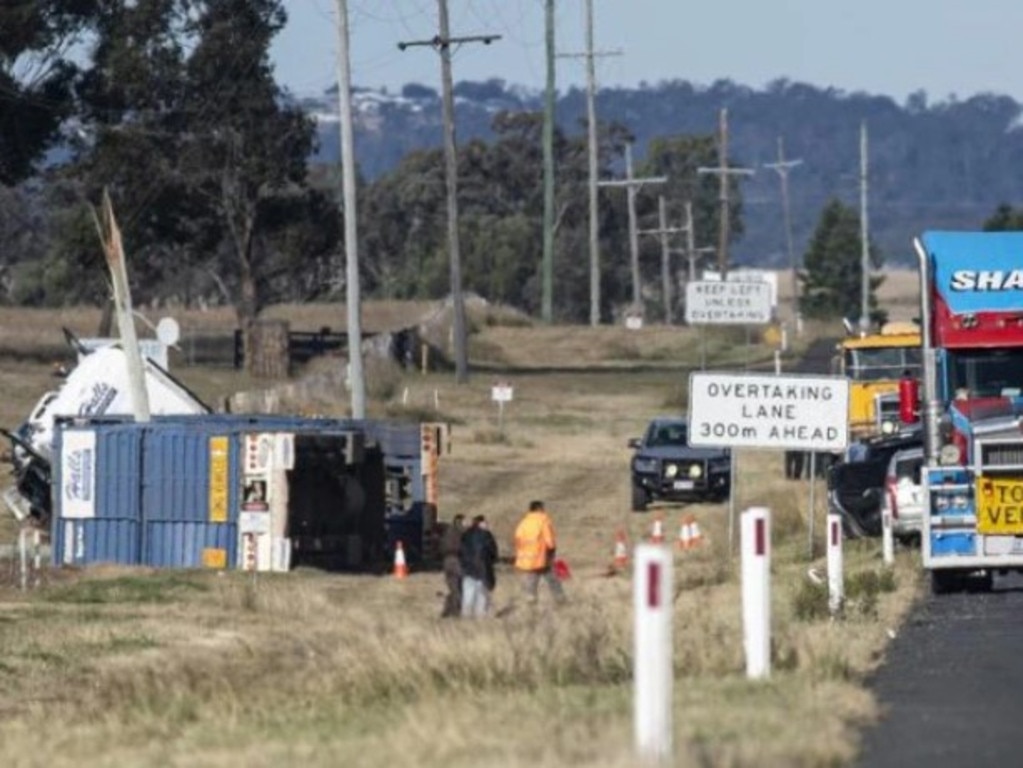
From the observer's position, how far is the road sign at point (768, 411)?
2864 centimetres

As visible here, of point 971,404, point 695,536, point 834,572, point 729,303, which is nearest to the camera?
point 834,572

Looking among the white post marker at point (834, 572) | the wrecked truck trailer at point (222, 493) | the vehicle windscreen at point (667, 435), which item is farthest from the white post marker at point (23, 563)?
the white post marker at point (834, 572)

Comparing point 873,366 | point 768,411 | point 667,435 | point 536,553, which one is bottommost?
point 536,553

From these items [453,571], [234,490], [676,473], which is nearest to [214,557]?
[234,490]

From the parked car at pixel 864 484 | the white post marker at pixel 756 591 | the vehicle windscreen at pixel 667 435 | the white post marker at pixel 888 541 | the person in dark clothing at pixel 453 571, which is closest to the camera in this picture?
the white post marker at pixel 756 591

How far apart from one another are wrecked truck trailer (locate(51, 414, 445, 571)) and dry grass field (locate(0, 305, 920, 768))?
3.07 ft

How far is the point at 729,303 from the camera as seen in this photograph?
138 ft

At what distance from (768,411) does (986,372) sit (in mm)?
3778

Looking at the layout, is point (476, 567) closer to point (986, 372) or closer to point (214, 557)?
point (986, 372)

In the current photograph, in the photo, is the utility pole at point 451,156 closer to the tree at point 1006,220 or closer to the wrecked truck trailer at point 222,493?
the wrecked truck trailer at point 222,493

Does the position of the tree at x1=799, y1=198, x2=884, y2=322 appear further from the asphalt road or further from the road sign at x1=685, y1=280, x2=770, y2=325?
the asphalt road

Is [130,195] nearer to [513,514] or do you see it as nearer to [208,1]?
[208,1]

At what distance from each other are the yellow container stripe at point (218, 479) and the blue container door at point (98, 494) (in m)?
1.05

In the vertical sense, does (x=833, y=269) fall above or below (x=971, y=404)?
above
